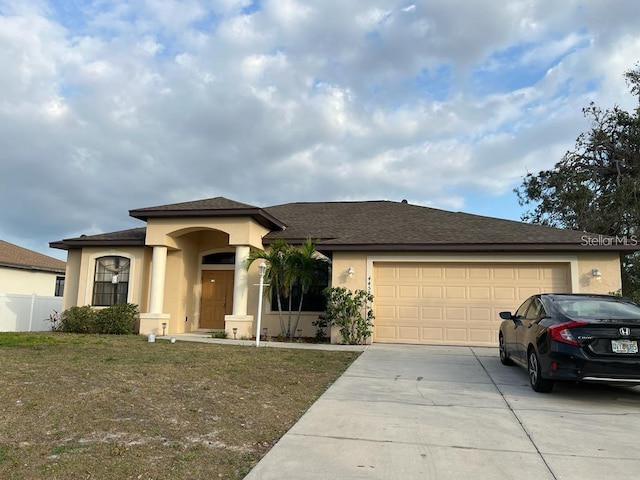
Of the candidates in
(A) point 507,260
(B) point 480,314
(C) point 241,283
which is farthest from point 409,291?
(C) point 241,283

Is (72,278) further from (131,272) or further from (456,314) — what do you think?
(456,314)

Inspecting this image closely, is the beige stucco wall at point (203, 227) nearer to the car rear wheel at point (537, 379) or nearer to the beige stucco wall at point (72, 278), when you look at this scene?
the beige stucco wall at point (72, 278)

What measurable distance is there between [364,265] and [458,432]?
27.3 ft

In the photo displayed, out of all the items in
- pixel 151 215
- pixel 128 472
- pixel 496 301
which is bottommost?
pixel 128 472

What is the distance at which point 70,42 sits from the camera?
43.2 feet

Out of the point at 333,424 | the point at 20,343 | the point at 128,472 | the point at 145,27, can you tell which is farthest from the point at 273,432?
the point at 145,27

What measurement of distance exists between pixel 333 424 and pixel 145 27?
11459 millimetres

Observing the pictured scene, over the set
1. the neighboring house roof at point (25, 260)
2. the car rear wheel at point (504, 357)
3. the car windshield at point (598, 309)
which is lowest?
the car rear wheel at point (504, 357)

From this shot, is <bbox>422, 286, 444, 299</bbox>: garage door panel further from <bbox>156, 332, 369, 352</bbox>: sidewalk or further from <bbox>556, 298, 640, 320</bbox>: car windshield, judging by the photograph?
<bbox>556, 298, 640, 320</bbox>: car windshield

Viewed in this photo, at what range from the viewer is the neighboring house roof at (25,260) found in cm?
2239

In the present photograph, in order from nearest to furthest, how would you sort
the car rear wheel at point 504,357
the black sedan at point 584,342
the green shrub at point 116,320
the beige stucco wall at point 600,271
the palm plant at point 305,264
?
the black sedan at point 584,342 < the car rear wheel at point 504,357 < the beige stucco wall at point 600,271 < the palm plant at point 305,264 < the green shrub at point 116,320

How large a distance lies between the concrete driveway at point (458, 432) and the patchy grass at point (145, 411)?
39 centimetres

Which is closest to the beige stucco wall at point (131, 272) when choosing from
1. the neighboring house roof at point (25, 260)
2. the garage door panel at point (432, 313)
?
the neighboring house roof at point (25, 260)

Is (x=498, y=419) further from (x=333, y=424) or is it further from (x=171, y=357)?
(x=171, y=357)
